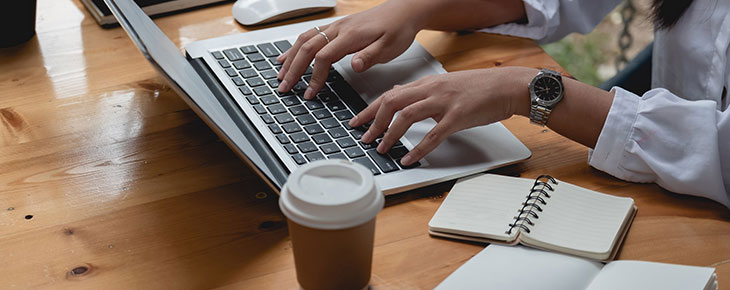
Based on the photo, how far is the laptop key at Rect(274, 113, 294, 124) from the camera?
0.89 meters

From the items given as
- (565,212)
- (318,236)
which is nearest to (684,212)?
(565,212)

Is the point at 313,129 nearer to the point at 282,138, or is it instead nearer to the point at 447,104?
the point at 282,138

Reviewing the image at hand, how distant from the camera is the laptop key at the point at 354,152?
83cm

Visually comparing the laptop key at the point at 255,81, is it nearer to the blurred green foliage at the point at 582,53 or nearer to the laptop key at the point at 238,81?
the laptop key at the point at 238,81

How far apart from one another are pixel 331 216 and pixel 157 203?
330mm

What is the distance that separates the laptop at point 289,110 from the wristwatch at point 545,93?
5 cm

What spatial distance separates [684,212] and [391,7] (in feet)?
1.64

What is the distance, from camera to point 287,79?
964 mm

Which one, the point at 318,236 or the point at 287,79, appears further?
the point at 287,79

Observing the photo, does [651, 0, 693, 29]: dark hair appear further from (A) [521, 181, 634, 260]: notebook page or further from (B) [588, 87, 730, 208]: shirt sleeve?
(A) [521, 181, 634, 260]: notebook page

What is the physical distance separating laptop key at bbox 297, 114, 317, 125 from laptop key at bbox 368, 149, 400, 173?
0.32ft

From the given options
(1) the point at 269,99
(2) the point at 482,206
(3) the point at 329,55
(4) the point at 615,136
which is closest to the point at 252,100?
(1) the point at 269,99

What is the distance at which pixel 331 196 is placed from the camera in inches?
21.4

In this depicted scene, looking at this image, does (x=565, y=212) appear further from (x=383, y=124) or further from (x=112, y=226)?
(x=112, y=226)
